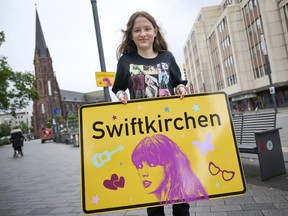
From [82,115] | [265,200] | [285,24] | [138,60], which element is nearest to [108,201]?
[82,115]

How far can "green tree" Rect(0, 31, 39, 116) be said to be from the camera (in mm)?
25344

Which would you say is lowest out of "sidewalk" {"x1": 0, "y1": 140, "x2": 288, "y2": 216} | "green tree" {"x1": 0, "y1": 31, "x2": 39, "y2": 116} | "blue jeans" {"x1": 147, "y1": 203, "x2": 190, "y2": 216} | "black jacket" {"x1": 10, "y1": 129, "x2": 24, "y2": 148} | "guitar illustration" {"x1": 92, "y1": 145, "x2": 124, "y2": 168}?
"sidewalk" {"x1": 0, "y1": 140, "x2": 288, "y2": 216}

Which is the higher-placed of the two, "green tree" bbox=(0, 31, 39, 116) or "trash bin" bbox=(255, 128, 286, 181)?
"green tree" bbox=(0, 31, 39, 116)

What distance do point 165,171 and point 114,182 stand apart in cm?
34

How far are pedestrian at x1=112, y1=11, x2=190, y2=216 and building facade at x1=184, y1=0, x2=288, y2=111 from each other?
20.1 metres

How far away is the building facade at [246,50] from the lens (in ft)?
101

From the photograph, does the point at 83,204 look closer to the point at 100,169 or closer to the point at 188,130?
the point at 100,169

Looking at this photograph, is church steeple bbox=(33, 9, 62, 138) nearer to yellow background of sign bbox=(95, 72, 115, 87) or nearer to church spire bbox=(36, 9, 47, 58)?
church spire bbox=(36, 9, 47, 58)

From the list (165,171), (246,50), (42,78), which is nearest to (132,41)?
(165,171)

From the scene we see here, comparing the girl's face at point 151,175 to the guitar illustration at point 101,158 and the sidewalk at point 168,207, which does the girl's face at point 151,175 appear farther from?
the sidewalk at point 168,207

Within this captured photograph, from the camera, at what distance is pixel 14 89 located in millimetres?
27656

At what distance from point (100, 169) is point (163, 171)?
16.3 inches

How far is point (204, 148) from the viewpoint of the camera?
5.94 feet

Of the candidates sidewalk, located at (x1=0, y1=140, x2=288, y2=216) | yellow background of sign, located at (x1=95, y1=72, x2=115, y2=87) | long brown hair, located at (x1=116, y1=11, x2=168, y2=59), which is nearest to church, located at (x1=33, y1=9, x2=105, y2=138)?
yellow background of sign, located at (x1=95, y1=72, x2=115, y2=87)
